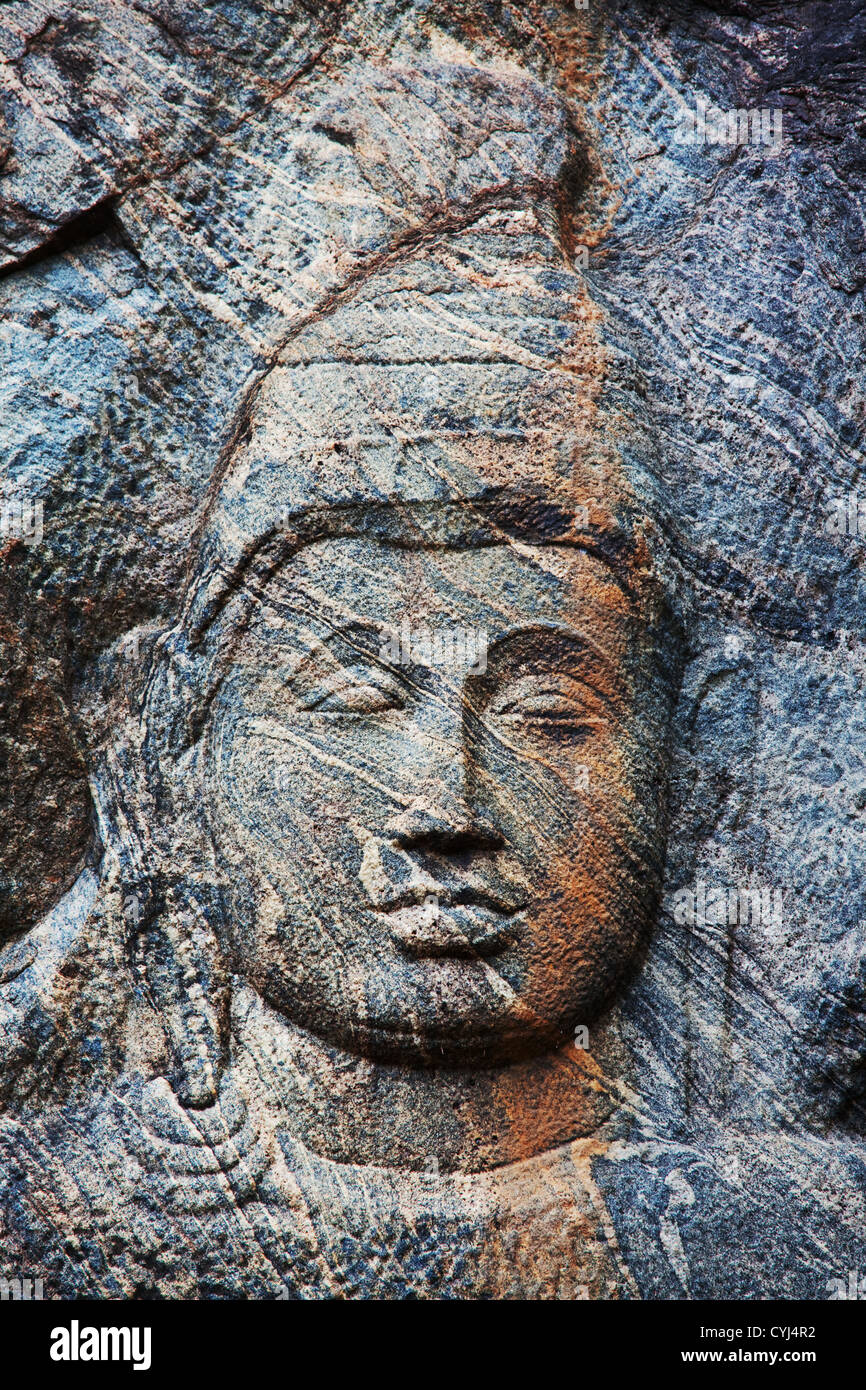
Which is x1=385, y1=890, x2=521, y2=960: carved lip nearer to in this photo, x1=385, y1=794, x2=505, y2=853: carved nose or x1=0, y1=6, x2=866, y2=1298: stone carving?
x1=0, y1=6, x2=866, y2=1298: stone carving

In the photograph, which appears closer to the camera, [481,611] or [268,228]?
[481,611]

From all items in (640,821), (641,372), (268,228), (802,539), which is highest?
(268,228)

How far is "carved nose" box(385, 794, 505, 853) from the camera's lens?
314 cm

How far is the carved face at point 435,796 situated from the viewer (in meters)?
3.17

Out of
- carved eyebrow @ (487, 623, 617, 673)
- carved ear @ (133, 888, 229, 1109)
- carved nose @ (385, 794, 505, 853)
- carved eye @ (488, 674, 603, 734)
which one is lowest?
carved ear @ (133, 888, 229, 1109)

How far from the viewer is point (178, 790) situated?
3391mm

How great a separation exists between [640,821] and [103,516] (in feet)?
5.51

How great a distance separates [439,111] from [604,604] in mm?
1513

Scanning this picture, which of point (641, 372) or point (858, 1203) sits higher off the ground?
point (641, 372)

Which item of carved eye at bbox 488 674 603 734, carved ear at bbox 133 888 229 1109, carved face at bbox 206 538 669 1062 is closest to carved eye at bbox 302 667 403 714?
carved face at bbox 206 538 669 1062

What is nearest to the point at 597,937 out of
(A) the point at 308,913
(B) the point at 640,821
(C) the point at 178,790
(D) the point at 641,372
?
(B) the point at 640,821

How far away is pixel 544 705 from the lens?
327 cm

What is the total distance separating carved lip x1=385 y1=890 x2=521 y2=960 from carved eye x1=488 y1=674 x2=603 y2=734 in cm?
46

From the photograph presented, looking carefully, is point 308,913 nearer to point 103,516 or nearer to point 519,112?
point 103,516
